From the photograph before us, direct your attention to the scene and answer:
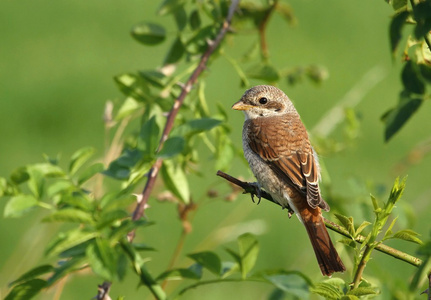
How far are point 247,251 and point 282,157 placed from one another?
5.98ft

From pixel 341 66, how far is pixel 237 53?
1277 millimetres

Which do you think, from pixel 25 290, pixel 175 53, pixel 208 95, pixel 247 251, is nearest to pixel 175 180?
pixel 175 53

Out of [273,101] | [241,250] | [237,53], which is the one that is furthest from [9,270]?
[237,53]

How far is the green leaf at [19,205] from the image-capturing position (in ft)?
5.57

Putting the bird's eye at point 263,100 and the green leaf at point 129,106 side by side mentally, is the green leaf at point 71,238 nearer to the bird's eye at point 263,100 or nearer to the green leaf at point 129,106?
the green leaf at point 129,106

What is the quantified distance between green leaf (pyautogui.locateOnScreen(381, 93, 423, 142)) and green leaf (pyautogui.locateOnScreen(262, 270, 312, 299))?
1.05 meters

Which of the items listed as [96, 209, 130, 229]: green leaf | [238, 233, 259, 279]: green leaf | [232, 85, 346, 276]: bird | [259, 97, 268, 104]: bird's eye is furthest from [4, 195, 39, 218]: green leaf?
[259, 97, 268, 104]: bird's eye

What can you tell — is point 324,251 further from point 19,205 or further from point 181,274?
point 19,205

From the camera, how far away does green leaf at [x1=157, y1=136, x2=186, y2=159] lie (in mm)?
1682

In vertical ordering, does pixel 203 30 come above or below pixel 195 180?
above

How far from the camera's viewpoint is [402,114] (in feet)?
8.25

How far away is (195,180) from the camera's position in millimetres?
7191

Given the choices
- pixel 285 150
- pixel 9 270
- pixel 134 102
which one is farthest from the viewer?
pixel 9 270

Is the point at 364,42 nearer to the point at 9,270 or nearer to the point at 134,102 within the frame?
the point at 9,270
